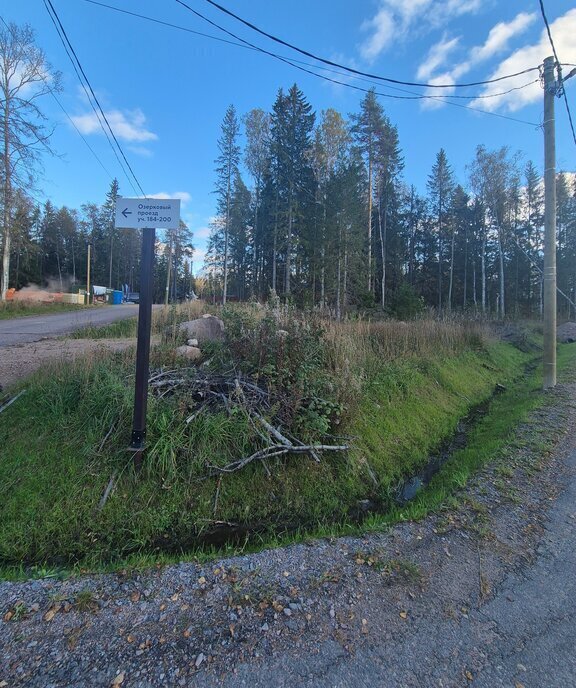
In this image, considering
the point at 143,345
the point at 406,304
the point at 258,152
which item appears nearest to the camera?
the point at 143,345

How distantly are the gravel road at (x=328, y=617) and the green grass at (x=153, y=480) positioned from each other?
0.40 metres

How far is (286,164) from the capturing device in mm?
23344

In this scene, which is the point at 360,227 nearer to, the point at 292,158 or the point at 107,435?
the point at 292,158

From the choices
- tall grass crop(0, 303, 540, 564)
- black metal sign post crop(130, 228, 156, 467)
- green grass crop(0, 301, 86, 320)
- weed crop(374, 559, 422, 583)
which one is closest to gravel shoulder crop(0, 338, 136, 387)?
tall grass crop(0, 303, 540, 564)

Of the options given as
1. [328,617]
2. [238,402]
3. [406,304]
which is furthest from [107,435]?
[406,304]

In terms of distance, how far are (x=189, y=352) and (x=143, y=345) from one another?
2272 mm

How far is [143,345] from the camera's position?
3.20 metres

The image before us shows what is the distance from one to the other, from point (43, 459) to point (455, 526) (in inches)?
153

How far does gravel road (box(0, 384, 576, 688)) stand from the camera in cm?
152

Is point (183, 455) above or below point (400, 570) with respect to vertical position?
above

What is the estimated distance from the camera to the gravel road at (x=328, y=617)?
4.98ft

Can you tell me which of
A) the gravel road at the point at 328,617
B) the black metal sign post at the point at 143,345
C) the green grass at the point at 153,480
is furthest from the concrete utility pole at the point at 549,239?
the black metal sign post at the point at 143,345

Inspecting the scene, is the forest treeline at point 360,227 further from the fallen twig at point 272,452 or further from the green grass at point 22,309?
the fallen twig at point 272,452

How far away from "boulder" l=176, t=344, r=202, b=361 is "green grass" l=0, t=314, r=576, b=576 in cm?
44
